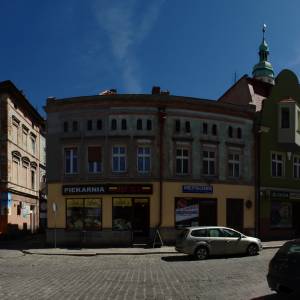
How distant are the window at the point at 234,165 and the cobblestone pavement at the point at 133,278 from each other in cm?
982

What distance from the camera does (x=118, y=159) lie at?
29.6 metres

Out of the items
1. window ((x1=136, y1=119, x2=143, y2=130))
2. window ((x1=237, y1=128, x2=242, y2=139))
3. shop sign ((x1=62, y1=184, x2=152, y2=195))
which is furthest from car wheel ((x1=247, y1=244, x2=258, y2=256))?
window ((x1=237, y1=128, x2=242, y2=139))

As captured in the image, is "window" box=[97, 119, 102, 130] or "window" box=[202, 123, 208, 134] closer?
"window" box=[97, 119, 102, 130]

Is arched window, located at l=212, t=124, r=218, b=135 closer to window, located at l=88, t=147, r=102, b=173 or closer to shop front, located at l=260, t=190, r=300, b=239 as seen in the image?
shop front, located at l=260, t=190, r=300, b=239

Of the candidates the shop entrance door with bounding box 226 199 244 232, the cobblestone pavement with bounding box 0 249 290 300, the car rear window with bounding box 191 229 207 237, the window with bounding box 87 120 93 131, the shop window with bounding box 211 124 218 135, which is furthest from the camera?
the shop entrance door with bounding box 226 199 244 232

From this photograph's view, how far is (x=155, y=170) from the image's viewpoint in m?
29.7

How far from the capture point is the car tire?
2200 centimetres

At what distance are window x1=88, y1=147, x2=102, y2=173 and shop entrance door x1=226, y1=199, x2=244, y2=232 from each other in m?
8.68

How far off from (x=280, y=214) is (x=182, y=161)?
30.5 feet

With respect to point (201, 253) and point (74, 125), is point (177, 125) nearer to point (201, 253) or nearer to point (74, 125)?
point (74, 125)

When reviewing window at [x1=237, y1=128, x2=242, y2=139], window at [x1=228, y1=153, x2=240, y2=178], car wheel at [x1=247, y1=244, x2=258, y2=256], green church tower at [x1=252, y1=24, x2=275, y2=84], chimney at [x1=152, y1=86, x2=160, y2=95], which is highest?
green church tower at [x1=252, y1=24, x2=275, y2=84]

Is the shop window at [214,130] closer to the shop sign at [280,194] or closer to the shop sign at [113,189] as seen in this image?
the shop sign at [113,189]

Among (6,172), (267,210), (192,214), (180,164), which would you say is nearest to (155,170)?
(180,164)

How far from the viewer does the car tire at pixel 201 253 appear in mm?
22000
